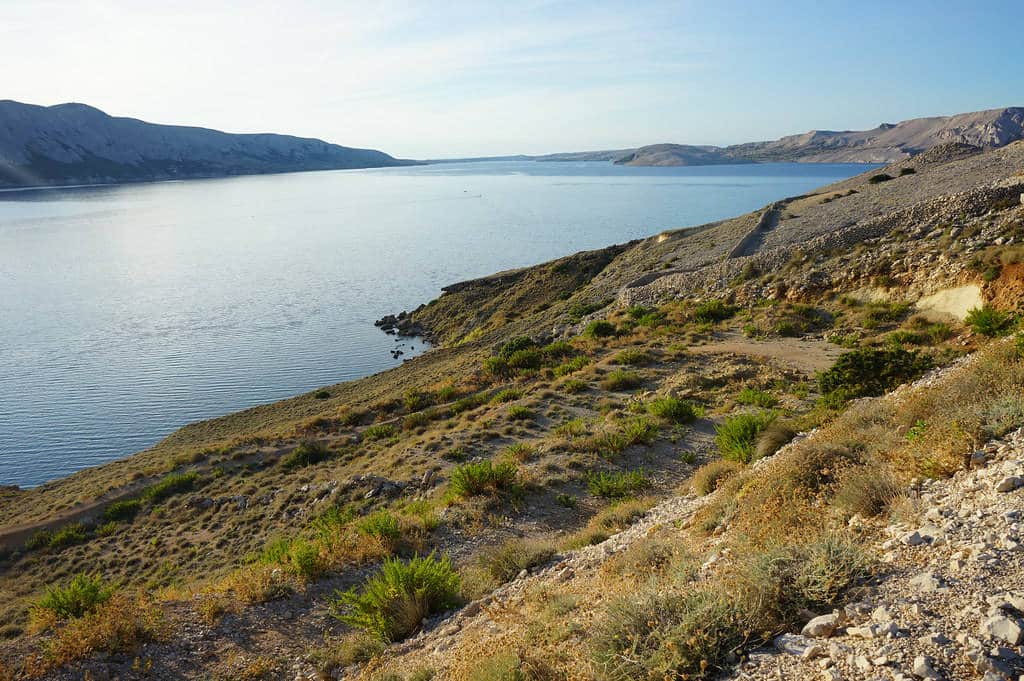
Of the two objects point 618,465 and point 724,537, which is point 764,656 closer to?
point 724,537

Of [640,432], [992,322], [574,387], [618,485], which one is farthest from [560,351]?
[992,322]

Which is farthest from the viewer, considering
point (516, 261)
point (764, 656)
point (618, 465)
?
point (516, 261)

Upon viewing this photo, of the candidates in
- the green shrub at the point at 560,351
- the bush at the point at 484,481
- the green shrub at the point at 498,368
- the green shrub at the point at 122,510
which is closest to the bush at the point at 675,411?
the bush at the point at 484,481

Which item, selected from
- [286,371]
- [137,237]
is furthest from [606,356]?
[137,237]

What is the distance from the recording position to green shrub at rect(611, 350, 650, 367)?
19500 millimetres

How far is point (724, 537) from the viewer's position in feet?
21.2

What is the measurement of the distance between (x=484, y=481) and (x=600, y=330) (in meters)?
Answer: 16.1

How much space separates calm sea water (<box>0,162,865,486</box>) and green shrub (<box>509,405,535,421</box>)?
72.2ft

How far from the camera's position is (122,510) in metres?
18.5

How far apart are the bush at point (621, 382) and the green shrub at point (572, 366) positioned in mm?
2639

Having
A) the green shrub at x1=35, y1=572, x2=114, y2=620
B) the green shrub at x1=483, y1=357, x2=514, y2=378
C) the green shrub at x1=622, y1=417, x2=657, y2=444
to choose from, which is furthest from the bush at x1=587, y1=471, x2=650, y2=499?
the green shrub at x1=483, y1=357, x2=514, y2=378

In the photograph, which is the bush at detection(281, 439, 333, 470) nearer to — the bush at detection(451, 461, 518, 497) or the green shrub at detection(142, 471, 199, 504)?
the green shrub at detection(142, 471, 199, 504)

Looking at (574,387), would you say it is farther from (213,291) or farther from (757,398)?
(213,291)

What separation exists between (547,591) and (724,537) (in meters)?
2.14
